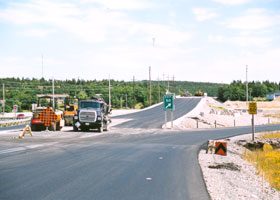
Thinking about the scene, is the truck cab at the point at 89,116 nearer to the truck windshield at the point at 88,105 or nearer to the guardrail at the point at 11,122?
the truck windshield at the point at 88,105

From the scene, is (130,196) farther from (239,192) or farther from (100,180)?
(239,192)

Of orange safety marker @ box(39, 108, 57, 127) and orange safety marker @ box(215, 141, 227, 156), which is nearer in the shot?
orange safety marker @ box(215, 141, 227, 156)

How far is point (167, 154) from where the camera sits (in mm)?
16516

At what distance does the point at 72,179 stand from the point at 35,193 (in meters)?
1.84

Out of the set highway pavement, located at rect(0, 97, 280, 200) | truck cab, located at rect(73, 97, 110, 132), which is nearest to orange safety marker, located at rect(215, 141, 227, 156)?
highway pavement, located at rect(0, 97, 280, 200)

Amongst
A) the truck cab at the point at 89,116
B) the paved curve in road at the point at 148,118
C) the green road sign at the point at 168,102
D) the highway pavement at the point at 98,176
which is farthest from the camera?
the paved curve in road at the point at 148,118

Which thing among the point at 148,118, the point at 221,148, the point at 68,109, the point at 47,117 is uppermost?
the point at 68,109

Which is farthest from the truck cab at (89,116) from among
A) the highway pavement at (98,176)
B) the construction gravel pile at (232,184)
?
the construction gravel pile at (232,184)

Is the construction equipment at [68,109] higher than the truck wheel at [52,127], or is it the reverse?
the construction equipment at [68,109]

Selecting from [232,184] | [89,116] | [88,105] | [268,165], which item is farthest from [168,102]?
[232,184]

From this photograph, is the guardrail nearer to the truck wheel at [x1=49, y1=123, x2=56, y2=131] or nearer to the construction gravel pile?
the truck wheel at [x1=49, y1=123, x2=56, y2=131]

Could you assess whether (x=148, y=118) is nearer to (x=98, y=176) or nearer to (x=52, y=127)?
(x=52, y=127)

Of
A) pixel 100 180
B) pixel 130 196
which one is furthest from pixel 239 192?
pixel 100 180

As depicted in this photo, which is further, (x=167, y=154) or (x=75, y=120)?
(x=75, y=120)
